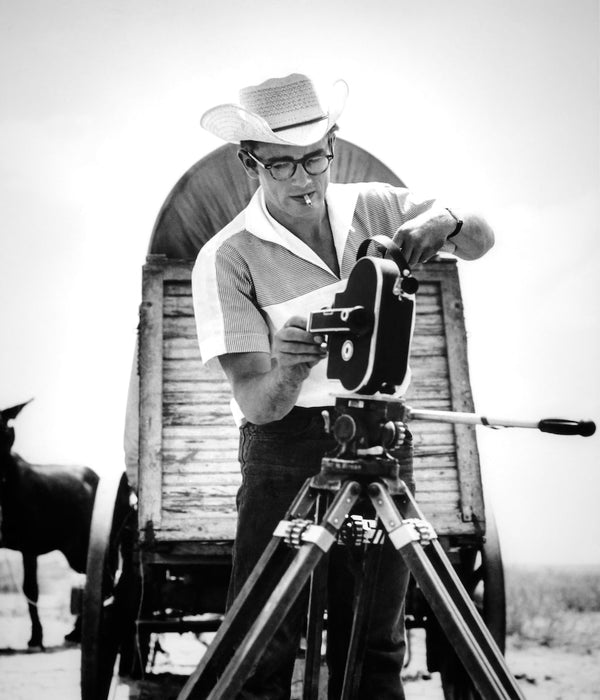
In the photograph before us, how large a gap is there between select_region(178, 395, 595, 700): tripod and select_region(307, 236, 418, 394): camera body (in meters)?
0.06

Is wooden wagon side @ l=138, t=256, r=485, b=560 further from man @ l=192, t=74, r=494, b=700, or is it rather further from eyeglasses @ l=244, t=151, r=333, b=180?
eyeglasses @ l=244, t=151, r=333, b=180

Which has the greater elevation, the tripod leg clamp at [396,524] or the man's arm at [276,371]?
the man's arm at [276,371]

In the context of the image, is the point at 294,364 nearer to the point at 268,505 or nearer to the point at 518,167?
the point at 268,505

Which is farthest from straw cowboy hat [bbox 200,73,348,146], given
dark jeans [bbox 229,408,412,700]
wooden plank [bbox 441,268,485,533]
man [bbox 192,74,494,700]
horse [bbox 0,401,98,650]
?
horse [bbox 0,401,98,650]

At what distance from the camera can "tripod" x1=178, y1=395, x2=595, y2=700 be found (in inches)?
47.6

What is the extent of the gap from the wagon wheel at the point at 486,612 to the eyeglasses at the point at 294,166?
1968 mm

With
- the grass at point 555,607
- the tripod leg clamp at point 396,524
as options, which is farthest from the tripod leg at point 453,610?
the grass at point 555,607

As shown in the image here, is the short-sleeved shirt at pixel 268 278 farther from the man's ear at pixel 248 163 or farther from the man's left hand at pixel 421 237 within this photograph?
the man's left hand at pixel 421 237

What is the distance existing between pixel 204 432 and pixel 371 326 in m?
1.96

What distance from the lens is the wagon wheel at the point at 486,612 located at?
2.99m

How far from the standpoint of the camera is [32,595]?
4324 mm

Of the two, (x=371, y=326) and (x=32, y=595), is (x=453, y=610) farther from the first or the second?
(x=32, y=595)

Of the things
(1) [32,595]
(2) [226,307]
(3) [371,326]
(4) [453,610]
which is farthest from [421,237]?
(1) [32,595]

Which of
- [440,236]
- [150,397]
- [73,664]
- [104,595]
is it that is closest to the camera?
[440,236]
